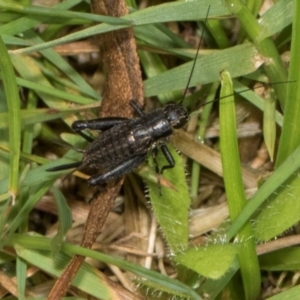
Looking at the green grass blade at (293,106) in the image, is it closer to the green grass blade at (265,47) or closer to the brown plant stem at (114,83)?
the green grass blade at (265,47)

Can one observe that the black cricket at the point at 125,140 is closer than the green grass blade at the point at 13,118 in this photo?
No

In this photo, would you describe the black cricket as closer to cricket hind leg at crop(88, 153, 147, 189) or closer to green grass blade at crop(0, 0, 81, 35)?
cricket hind leg at crop(88, 153, 147, 189)

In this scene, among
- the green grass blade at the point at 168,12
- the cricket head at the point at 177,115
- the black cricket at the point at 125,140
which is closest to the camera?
the green grass blade at the point at 168,12

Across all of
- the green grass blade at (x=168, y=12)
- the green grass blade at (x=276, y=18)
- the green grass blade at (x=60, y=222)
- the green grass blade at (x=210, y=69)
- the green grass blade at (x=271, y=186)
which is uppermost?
the green grass blade at (x=168, y=12)

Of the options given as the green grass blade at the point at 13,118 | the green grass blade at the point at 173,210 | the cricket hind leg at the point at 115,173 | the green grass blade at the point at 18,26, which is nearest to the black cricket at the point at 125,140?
the cricket hind leg at the point at 115,173

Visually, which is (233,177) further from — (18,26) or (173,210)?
(18,26)

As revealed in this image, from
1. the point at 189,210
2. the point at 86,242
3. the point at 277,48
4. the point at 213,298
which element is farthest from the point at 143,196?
the point at 277,48

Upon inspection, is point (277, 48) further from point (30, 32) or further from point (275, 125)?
point (30, 32)
